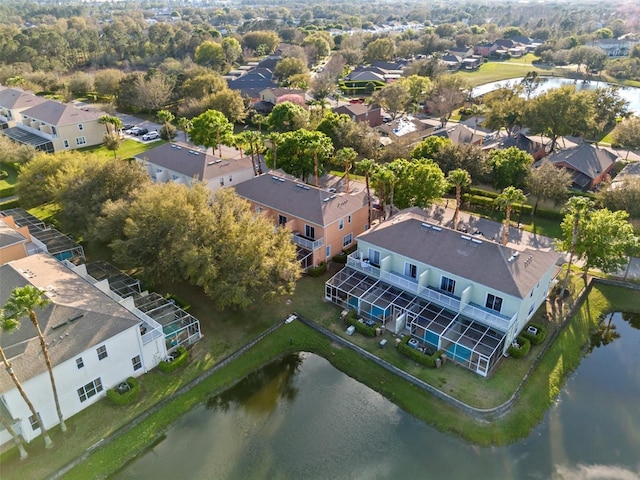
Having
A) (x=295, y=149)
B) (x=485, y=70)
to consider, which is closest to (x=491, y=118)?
(x=295, y=149)

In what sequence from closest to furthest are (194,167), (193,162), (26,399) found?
(26,399) → (194,167) → (193,162)

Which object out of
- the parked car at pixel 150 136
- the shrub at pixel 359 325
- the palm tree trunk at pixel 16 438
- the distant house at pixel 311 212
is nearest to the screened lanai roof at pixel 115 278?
the palm tree trunk at pixel 16 438

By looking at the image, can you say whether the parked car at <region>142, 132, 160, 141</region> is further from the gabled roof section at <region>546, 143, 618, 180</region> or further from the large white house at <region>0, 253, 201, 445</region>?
the gabled roof section at <region>546, 143, 618, 180</region>

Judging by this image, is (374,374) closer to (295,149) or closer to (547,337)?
(547,337)

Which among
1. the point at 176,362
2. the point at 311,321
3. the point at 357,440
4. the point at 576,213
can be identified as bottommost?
the point at 357,440

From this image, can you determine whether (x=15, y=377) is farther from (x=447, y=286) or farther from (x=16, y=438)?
(x=447, y=286)

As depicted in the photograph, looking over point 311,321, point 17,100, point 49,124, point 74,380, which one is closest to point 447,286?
point 311,321

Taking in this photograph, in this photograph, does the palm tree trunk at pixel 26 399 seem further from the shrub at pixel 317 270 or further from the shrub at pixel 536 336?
the shrub at pixel 536 336
